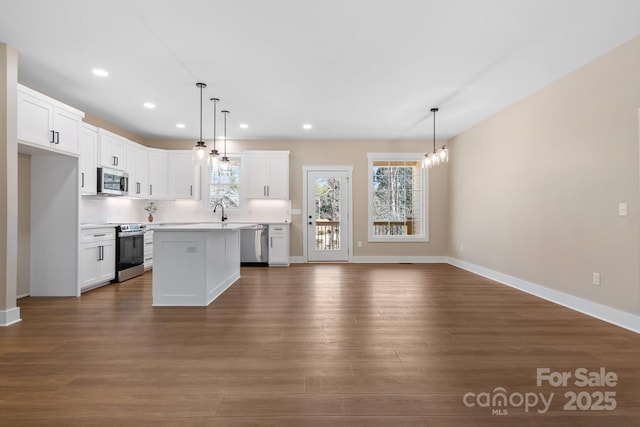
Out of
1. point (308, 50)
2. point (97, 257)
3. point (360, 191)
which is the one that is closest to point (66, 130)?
point (97, 257)

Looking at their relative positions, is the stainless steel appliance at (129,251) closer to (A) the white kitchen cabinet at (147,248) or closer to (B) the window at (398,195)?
(A) the white kitchen cabinet at (147,248)

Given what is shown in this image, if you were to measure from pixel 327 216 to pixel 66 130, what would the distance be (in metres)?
4.81

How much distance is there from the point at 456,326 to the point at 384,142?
16.5 ft

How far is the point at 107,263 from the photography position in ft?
16.2

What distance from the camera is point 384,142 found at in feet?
24.0

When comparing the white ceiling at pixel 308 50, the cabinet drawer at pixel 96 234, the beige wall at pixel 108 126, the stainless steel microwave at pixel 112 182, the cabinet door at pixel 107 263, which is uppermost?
the white ceiling at pixel 308 50

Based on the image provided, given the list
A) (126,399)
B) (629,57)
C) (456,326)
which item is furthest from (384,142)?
(126,399)

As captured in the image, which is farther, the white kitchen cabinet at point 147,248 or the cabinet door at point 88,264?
the white kitchen cabinet at point 147,248

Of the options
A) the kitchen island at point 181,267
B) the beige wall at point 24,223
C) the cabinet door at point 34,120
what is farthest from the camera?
the beige wall at point 24,223

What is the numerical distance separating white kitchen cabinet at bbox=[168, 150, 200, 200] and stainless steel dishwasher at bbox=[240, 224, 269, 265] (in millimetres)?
1504

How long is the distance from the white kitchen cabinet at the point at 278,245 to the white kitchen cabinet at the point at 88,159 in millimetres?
3130

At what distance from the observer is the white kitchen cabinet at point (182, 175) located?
22.5 feet

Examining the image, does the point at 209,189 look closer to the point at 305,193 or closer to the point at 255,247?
the point at 255,247

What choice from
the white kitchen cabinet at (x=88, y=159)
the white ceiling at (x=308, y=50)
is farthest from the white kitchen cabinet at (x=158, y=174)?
the white kitchen cabinet at (x=88, y=159)
